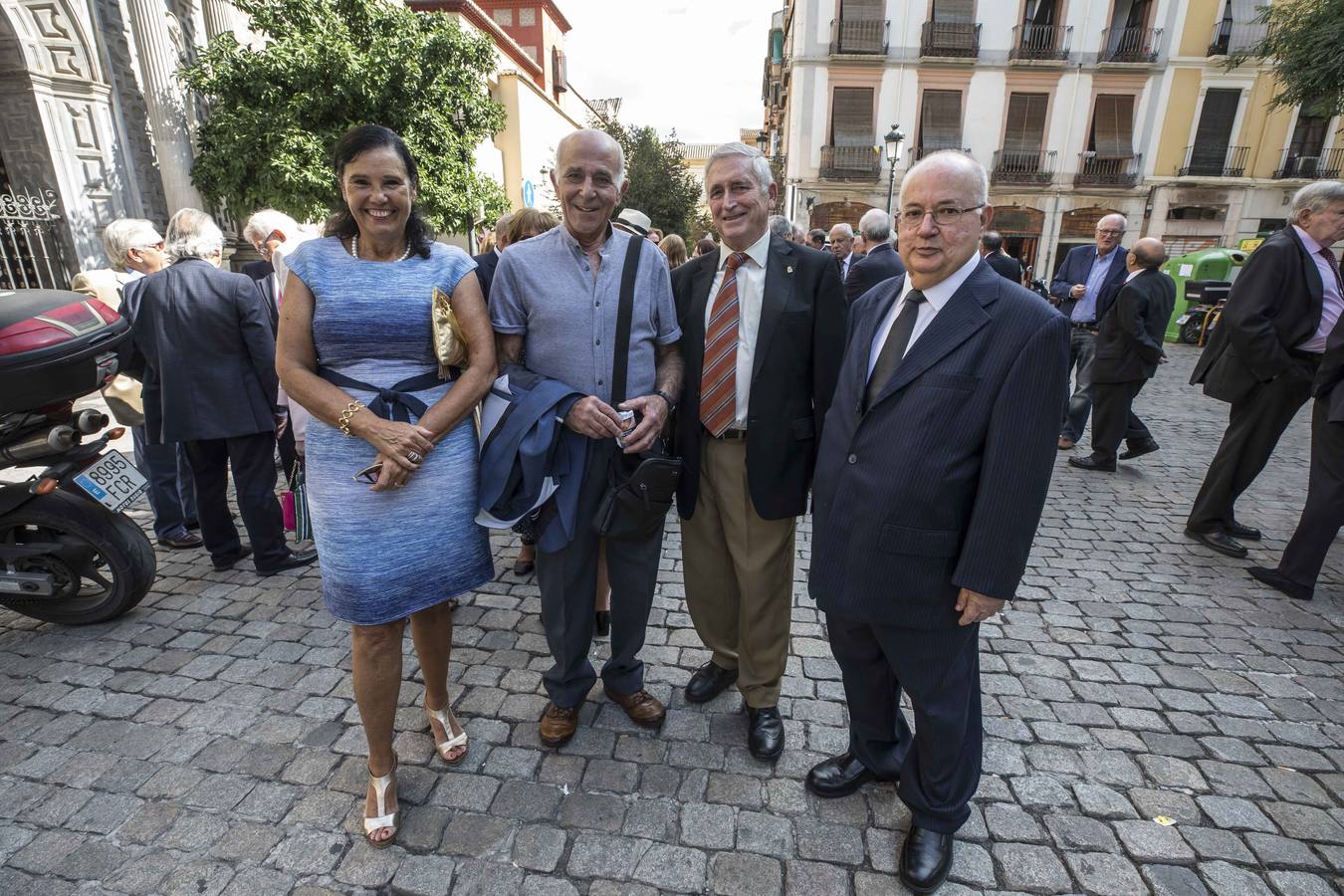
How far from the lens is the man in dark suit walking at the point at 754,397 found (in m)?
2.30

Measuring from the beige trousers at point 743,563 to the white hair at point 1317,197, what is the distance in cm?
365

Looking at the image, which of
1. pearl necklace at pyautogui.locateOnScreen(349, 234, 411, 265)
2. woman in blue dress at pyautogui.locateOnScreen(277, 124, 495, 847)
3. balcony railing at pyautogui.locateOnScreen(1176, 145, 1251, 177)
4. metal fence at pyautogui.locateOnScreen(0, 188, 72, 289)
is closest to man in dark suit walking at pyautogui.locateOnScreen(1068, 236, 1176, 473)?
woman in blue dress at pyautogui.locateOnScreen(277, 124, 495, 847)

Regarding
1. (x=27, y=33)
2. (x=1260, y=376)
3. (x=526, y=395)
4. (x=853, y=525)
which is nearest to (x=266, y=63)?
(x=27, y=33)

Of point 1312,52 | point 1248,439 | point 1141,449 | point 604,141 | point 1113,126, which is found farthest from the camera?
point 1113,126

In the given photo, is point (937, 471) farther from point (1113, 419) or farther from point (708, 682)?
point (1113, 419)

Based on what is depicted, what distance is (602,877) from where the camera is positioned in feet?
6.62

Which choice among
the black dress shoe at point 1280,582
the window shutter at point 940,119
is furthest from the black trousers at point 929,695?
the window shutter at point 940,119

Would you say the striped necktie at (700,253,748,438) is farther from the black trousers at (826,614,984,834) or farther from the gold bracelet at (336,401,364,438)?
the gold bracelet at (336,401,364,438)

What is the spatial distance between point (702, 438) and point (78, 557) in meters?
3.29

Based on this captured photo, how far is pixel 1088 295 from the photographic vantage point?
6.54m

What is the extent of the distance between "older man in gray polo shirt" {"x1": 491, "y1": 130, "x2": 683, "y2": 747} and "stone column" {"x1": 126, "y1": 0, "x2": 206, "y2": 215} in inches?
428

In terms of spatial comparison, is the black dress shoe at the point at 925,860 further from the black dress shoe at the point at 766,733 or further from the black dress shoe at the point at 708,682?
the black dress shoe at the point at 708,682

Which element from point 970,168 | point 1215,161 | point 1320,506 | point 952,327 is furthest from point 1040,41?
point 952,327

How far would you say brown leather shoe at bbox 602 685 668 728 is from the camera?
266 centimetres
